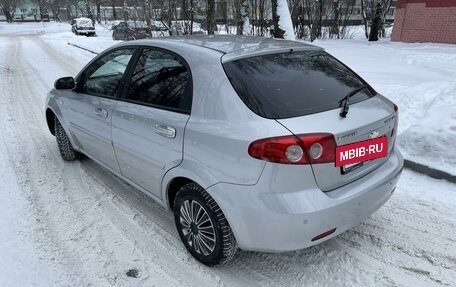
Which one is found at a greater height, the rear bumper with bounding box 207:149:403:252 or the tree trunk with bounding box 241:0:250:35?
the tree trunk with bounding box 241:0:250:35

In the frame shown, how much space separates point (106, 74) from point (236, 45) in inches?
61.6

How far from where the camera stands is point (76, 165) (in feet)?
15.9

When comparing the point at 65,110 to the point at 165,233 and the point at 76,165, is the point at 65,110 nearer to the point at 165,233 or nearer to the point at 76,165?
the point at 76,165

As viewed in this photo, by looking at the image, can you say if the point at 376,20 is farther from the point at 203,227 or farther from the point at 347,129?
the point at 203,227

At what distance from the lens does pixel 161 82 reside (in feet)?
10.3

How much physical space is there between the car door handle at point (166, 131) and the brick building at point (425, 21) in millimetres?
14032

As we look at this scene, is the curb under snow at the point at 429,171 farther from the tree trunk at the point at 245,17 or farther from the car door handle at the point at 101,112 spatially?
the tree trunk at the point at 245,17

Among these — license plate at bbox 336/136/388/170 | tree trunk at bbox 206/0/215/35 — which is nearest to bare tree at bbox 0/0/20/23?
tree trunk at bbox 206/0/215/35

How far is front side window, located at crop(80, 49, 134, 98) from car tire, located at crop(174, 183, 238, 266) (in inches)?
52.8

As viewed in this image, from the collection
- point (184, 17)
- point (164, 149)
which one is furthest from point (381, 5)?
point (164, 149)

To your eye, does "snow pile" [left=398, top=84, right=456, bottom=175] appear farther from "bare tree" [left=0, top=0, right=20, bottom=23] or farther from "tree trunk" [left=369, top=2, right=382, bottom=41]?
"bare tree" [left=0, top=0, right=20, bottom=23]

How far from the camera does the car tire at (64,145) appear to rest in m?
Result: 4.79

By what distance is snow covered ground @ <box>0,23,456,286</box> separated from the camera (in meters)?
2.81

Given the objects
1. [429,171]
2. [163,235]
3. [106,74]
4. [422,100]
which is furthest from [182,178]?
[422,100]
